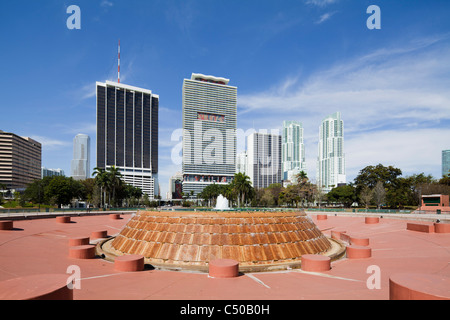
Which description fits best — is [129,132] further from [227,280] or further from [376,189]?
[227,280]

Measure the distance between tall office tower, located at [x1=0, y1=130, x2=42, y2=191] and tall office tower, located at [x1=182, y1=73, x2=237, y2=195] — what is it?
300 ft

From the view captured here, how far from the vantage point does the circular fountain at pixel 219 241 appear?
12.5 meters

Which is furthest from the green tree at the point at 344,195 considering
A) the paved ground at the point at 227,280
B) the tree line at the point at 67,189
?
the tree line at the point at 67,189

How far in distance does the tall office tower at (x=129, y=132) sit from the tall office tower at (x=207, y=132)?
3555cm

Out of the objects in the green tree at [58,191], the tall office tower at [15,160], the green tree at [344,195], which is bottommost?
the green tree at [344,195]

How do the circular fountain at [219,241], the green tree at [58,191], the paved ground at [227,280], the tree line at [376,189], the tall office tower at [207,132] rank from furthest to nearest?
1. the tall office tower at [207,132]
2. the tree line at [376,189]
3. the green tree at [58,191]
4. the circular fountain at [219,241]
5. the paved ground at [227,280]

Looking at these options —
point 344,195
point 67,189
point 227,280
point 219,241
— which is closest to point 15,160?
point 67,189

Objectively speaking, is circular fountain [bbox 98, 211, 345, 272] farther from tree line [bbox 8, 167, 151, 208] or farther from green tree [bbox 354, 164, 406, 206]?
green tree [bbox 354, 164, 406, 206]

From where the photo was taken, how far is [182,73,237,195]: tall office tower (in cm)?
17125

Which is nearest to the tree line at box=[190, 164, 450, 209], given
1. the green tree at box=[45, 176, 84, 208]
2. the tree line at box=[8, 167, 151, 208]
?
the tree line at box=[8, 167, 151, 208]

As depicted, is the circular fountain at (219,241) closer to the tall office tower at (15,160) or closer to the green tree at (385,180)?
the green tree at (385,180)
